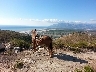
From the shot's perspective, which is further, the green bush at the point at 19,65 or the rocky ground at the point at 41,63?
the green bush at the point at 19,65

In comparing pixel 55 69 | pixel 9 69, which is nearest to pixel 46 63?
pixel 55 69

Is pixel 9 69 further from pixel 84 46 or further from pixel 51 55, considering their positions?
pixel 84 46

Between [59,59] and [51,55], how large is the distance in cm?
64

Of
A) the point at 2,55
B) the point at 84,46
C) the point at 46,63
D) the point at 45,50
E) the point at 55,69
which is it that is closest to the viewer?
the point at 55,69

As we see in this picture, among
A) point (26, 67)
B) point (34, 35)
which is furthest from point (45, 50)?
point (26, 67)

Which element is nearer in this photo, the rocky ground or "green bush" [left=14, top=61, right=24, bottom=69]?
the rocky ground

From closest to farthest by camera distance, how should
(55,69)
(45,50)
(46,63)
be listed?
(55,69) < (46,63) < (45,50)

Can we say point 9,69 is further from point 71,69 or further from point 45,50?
point 45,50

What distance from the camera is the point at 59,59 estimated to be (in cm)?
1030

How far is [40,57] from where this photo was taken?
34.7 ft

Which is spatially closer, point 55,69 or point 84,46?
point 55,69

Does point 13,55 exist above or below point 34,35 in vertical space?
below

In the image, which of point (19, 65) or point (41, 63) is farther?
point (41, 63)

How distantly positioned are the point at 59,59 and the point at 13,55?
296 cm
